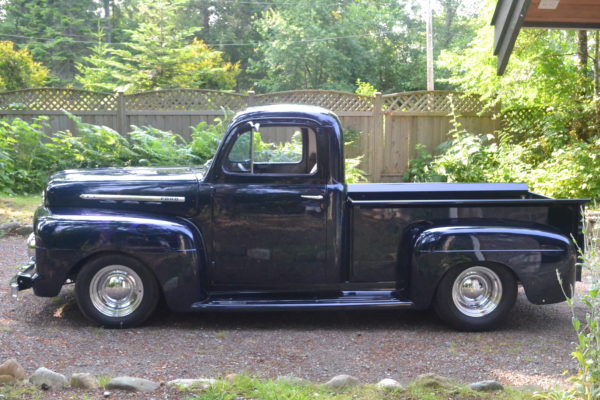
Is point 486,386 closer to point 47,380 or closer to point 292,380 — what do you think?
point 292,380

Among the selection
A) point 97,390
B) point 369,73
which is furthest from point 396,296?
point 369,73

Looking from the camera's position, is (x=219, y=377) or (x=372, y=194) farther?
(x=372, y=194)

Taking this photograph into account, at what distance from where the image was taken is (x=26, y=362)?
15.2 ft

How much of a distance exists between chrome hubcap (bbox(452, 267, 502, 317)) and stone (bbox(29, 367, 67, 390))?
10.5ft

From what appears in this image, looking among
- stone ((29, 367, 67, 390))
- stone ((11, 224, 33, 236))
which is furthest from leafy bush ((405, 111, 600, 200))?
stone ((29, 367, 67, 390))

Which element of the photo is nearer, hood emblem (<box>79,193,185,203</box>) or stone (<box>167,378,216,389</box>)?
stone (<box>167,378,216,389</box>)

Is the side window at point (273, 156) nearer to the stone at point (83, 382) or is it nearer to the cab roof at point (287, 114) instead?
the cab roof at point (287, 114)

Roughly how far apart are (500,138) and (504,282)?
917cm

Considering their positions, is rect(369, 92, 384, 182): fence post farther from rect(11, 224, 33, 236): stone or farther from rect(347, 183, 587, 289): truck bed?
rect(347, 183, 587, 289): truck bed

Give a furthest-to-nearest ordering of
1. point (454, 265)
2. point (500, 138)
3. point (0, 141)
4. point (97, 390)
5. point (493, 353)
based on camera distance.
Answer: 1. point (500, 138)
2. point (0, 141)
3. point (454, 265)
4. point (493, 353)
5. point (97, 390)

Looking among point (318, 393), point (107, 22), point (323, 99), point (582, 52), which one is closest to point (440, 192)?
point (318, 393)

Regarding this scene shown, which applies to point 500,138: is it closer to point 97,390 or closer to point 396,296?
point 396,296

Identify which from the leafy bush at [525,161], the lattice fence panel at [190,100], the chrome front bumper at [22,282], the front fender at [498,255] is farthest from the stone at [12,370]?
the lattice fence panel at [190,100]

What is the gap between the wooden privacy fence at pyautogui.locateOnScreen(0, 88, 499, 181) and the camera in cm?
1438
